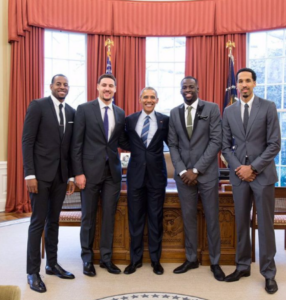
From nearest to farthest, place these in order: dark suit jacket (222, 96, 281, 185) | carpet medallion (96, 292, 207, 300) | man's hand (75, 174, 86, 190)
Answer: carpet medallion (96, 292, 207, 300) < dark suit jacket (222, 96, 281, 185) < man's hand (75, 174, 86, 190)

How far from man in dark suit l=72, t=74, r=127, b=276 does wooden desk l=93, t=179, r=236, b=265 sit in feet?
0.78

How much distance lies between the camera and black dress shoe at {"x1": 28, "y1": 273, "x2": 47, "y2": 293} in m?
2.87

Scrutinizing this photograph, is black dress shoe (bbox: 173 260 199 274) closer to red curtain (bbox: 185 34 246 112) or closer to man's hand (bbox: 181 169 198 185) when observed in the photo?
man's hand (bbox: 181 169 198 185)

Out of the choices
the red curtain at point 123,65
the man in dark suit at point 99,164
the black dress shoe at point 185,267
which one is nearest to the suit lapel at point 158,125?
the man in dark suit at point 99,164

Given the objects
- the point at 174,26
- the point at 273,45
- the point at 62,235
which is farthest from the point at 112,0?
the point at 62,235

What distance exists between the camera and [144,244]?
3.57m

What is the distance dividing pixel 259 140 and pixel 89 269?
1.82 metres

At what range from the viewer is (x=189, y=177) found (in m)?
3.15

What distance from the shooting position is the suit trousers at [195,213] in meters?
3.20

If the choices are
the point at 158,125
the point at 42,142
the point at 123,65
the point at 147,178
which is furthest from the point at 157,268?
the point at 123,65

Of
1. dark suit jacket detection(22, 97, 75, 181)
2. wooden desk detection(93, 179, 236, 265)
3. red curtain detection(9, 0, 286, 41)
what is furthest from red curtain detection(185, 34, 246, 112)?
dark suit jacket detection(22, 97, 75, 181)

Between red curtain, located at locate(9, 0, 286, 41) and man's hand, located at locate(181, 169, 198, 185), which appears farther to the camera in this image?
red curtain, located at locate(9, 0, 286, 41)

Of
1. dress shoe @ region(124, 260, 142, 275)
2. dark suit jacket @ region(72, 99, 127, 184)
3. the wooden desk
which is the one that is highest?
dark suit jacket @ region(72, 99, 127, 184)

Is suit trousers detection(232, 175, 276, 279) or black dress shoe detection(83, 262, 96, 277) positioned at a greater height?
suit trousers detection(232, 175, 276, 279)
